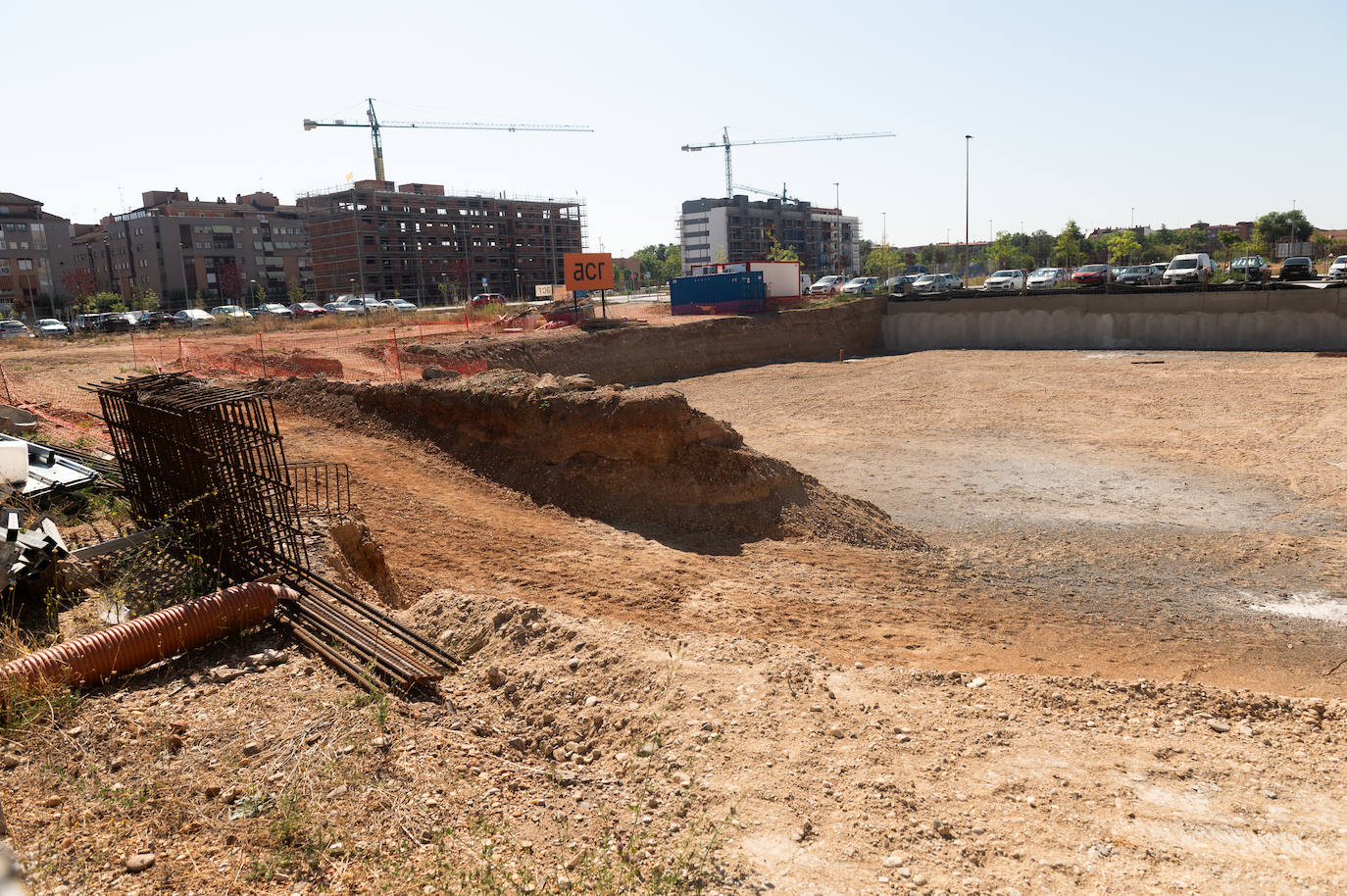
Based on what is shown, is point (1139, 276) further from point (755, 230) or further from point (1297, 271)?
point (755, 230)

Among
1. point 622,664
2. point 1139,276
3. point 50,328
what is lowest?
point 622,664

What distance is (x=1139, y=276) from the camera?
45.0 meters

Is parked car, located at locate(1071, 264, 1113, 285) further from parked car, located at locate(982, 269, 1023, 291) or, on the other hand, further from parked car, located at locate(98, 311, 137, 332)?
parked car, located at locate(98, 311, 137, 332)

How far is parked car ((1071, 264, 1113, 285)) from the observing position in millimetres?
45969

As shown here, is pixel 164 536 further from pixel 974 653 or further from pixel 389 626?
pixel 974 653

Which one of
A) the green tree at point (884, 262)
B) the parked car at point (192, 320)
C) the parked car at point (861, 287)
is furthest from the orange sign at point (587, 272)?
the green tree at point (884, 262)

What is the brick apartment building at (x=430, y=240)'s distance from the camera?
340 feet

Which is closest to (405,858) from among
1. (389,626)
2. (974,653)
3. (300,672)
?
(300,672)

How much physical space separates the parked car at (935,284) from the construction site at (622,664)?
3451 cm

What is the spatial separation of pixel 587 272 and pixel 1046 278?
89.3 ft

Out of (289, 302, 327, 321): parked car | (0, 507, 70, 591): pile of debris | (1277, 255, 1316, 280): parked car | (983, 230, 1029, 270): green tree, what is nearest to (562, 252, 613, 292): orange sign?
(289, 302, 327, 321): parked car

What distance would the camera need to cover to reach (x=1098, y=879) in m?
4.52

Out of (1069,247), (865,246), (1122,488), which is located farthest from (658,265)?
(1122,488)

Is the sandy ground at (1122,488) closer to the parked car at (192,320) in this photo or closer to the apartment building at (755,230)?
the parked car at (192,320)
